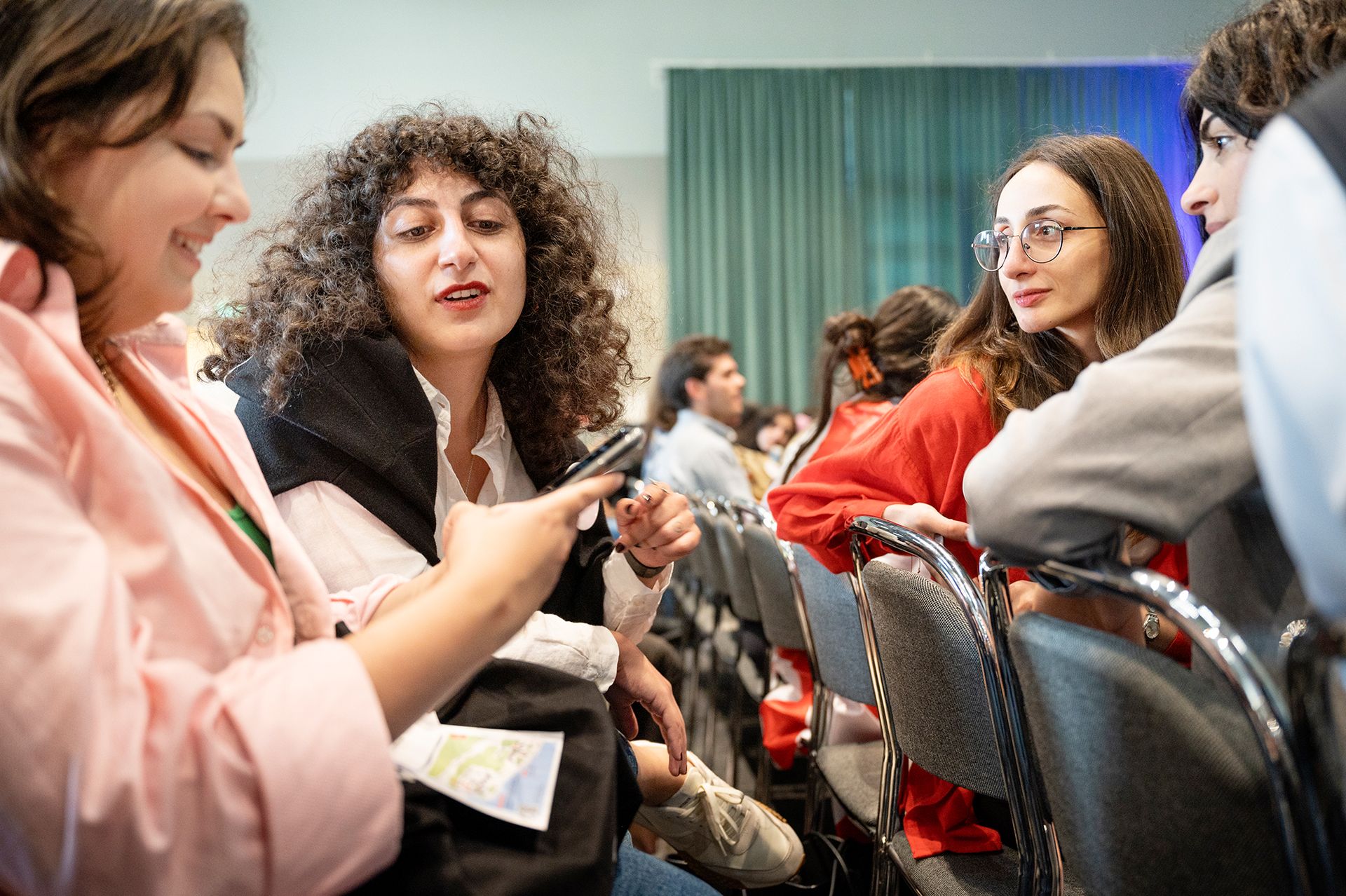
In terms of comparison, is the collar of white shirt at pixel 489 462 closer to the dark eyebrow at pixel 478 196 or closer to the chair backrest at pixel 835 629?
the dark eyebrow at pixel 478 196

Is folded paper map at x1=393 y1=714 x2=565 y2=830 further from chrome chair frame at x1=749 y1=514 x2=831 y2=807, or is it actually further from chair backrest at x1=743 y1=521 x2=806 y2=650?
chair backrest at x1=743 y1=521 x2=806 y2=650

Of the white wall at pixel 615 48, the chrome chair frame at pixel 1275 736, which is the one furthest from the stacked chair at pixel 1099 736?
the white wall at pixel 615 48

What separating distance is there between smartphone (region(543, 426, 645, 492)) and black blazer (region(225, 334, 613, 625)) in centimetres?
43

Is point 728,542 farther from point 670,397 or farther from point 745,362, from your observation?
point 745,362

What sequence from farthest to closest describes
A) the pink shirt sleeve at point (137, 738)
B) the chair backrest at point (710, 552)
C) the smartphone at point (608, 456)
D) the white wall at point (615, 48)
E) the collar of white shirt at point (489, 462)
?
the white wall at point (615, 48)
the chair backrest at point (710, 552)
the collar of white shirt at point (489, 462)
the smartphone at point (608, 456)
the pink shirt sleeve at point (137, 738)

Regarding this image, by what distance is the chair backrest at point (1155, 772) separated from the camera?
71 centimetres

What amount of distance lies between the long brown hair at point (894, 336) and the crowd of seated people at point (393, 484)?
1.25m

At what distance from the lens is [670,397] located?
17.3 ft

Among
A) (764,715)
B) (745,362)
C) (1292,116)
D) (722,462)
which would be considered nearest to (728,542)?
(764,715)

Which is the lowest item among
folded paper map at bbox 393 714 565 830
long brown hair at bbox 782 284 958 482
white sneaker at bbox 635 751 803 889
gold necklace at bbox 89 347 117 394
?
white sneaker at bbox 635 751 803 889

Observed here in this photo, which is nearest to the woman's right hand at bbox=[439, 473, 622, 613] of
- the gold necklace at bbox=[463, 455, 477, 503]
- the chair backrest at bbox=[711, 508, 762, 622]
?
the gold necklace at bbox=[463, 455, 477, 503]

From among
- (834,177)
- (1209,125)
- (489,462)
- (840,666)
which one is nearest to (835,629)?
(840,666)

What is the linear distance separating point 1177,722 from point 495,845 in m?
0.51

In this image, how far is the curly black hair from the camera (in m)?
1.37
